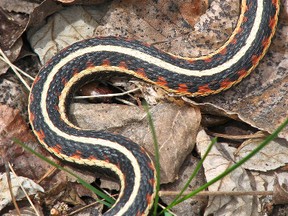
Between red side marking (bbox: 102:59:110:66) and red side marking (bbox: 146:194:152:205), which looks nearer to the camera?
red side marking (bbox: 146:194:152:205)

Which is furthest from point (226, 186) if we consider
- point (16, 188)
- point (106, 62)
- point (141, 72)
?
point (16, 188)

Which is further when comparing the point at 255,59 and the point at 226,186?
the point at 255,59

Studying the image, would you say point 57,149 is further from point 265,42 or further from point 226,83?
point 265,42

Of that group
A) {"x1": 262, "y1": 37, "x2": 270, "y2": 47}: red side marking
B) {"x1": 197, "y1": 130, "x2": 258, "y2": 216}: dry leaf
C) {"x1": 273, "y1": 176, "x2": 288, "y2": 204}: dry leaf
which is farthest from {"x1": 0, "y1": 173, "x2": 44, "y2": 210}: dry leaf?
{"x1": 262, "y1": 37, "x2": 270, "y2": 47}: red side marking

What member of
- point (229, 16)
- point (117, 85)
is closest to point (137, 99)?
point (117, 85)

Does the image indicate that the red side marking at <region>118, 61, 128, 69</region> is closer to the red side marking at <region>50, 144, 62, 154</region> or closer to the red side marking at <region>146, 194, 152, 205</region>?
the red side marking at <region>50, 144, 62, 154</region>

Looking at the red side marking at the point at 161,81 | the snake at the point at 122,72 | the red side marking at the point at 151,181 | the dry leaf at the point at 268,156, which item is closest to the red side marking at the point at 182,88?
the snake at the point at 122,72

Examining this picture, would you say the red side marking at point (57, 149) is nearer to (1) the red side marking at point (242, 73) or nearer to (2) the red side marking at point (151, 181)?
(2) the red side marking at point (151, 181)

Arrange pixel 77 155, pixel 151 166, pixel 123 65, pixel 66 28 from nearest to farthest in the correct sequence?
1. pixel 151 166
2. pixel 77 155
3. pixel 123 65
4. pixel 66 28
